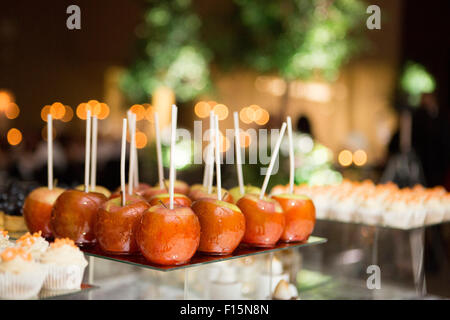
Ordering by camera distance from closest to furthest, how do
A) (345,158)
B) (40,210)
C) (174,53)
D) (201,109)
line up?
(40,210) → (345,158) → (174,53) → (201,109)

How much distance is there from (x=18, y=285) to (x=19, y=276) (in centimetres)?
2

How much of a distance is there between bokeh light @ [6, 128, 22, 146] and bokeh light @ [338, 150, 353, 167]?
503cm

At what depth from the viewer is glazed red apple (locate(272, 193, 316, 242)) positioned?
6.56 ft

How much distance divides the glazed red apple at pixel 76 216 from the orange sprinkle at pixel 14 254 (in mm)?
294

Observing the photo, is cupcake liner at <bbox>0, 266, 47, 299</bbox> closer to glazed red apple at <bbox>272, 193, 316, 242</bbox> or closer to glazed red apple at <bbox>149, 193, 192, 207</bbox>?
glazed red apple at <bbox>149, 193, 192, 207</bbox>

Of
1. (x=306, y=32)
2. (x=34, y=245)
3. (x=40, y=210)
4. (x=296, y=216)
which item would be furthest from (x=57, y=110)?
(x=34, y=245)

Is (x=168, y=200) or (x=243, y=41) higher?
(x=243, y=41)

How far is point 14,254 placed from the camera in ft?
4.85

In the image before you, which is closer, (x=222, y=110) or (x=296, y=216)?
(x=296, y=216)

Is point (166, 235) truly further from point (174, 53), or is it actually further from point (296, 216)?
point (174, 53)

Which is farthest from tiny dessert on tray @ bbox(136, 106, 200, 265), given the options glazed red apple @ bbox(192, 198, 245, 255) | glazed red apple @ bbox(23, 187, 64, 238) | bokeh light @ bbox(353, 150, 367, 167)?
bokeh light @ bbox(353, 150, 367, 167)

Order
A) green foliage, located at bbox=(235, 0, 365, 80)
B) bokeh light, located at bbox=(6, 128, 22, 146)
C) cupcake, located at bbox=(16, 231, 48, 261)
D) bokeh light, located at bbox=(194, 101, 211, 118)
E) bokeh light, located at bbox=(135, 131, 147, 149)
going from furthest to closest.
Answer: bokeh light, located at bbox=(194, 101, 211, 118), bokeh light, located at bbox=(6, 128, 22, 146), bokeh light, located at bbox=(135, 131, 147, 149), green foliage, located at bbox=(235, 0, 365, 80), cupcake, located at bbox=(16, 231, 48, 261)

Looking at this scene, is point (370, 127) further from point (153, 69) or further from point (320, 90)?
point (153, 69)
